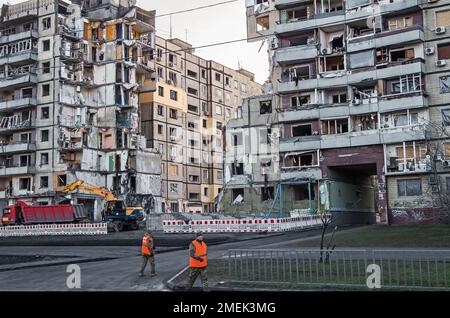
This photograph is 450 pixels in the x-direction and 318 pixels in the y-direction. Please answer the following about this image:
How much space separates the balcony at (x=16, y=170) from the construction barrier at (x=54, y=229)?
16.0m

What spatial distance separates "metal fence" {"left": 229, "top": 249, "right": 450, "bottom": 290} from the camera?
13633mm

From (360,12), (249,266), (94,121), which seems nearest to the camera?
(249,266)

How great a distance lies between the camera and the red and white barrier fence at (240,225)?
40.0 m

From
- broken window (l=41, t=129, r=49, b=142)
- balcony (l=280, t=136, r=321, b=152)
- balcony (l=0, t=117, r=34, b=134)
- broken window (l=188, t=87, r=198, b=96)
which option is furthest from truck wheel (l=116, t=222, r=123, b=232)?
broken window (l=188, t=87, r=198, b=96)

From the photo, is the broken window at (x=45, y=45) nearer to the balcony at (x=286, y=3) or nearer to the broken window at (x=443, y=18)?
the balcony at (x=286, y=3)

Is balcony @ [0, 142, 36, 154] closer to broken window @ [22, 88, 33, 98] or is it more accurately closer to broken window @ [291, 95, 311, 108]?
broken window @ [22, 88, 33, 98]

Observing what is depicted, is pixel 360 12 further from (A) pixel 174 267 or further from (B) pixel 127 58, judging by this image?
(A) pixel 174 267

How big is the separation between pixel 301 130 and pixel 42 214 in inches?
1055

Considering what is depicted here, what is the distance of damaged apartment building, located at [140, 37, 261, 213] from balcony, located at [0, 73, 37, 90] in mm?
14954

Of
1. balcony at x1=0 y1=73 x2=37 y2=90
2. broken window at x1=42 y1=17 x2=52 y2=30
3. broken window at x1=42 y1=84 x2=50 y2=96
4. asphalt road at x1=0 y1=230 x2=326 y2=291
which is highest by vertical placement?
broken window at x1=42 y1=17 x2=52 y2=30

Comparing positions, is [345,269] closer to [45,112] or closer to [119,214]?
[119,214]
